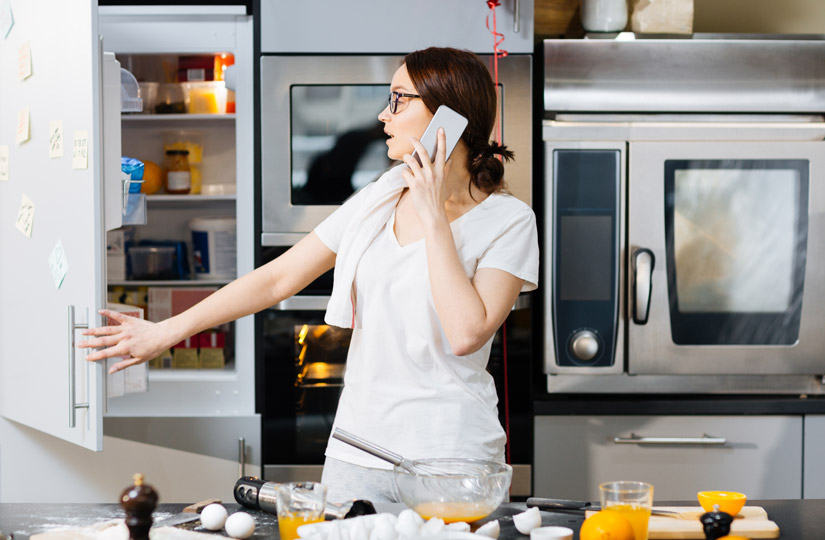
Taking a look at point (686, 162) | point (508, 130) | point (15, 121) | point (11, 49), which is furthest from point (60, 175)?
point (686, 162)

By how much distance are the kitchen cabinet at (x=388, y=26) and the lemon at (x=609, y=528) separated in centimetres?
163

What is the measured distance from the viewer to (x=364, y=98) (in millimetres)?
2432

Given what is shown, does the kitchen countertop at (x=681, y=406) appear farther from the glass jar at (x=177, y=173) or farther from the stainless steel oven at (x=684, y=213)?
the glass jar at (x=177, y=173)

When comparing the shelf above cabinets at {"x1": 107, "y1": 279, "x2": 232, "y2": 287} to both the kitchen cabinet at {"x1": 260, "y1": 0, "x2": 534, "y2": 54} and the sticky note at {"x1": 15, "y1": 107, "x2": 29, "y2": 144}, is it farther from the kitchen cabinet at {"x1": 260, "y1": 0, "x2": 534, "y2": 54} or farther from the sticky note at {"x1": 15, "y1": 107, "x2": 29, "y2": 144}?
the kitchen cabinet at {"x1": 260, "y1": 0, "x2": 534, "y2": 54}

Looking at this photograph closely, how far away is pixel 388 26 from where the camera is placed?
242 cm

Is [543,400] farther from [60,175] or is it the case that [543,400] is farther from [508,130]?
[60,175]

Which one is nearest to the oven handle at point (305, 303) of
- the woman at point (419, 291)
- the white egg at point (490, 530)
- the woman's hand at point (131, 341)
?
the woman at point (419, 291)

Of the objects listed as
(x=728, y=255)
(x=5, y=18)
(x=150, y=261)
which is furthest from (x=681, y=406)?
(x=5, y=18)

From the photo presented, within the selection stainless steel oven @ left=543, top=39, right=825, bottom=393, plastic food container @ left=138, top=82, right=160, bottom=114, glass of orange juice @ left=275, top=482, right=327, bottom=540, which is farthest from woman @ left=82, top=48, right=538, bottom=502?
plastic food container @ left=138, top=82, right=160, bottom=114

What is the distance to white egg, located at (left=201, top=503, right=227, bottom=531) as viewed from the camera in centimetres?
123

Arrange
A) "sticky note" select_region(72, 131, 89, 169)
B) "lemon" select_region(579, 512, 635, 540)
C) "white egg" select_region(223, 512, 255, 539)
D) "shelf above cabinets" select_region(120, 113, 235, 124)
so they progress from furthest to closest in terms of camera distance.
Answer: "shelf above cabinets" select_region(120, 113, 235, 124) < "sticky note" select_region(72, 131, 89, 169) < "white egg" select_region(223, 512, 255, 539) < "lemon" select_region(579, 512, 635, 540)

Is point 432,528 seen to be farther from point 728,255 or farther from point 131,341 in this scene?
point 728,255

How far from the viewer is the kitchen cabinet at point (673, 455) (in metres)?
2.42

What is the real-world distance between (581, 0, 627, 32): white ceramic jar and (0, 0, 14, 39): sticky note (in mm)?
1616
